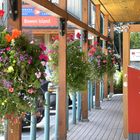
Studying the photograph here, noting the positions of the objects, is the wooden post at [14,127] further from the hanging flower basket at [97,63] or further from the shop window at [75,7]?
the hanging flower basket at [97,63]

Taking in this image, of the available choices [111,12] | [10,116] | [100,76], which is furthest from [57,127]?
[111,12]

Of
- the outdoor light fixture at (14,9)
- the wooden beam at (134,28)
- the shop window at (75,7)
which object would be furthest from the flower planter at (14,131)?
the shop window at (75,7)

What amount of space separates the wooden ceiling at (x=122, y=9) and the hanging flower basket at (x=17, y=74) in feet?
27.6

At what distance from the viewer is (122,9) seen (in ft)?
42.5

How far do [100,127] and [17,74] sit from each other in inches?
208

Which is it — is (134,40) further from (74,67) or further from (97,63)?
(97,63)

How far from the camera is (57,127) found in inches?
256

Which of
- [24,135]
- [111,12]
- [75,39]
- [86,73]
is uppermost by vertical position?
[111,12]

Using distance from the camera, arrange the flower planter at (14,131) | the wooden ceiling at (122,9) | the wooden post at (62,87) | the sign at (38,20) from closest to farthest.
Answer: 1. the flower planter at (14,131)
2. the wooden post at (62,87)
3. the sign at (38,20)
4. the wooden ceiling at (122,9)

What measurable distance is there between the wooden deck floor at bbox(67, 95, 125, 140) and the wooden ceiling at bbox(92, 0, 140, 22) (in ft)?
10.6

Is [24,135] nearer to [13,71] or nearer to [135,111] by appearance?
[135,111]

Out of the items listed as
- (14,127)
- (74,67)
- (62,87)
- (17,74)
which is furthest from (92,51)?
(17,74)

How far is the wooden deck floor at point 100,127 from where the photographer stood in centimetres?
699

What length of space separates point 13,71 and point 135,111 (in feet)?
12.2
